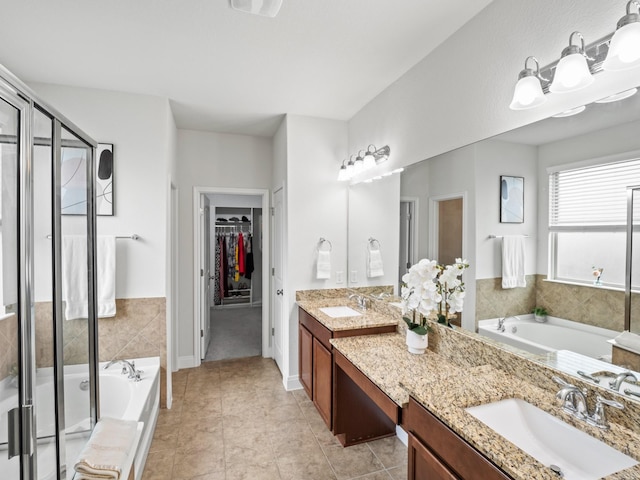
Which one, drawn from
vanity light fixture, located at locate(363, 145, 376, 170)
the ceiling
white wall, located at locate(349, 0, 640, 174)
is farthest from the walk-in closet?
white wall, located at locate(349, 0, 640, 174)

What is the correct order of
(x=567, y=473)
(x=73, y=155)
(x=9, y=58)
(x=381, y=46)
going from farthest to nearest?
1. (x=9, y=58)
2. (x=381, y=46)
3. (x=73, y=155)
4. (x=567, y=473)

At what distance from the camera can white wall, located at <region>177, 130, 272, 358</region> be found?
3.80m

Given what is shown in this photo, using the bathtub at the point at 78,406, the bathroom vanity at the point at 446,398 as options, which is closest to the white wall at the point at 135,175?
the bathtub at the point at 78,406

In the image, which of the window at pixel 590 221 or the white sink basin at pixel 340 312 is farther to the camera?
the white sink basin at pixel 340 312

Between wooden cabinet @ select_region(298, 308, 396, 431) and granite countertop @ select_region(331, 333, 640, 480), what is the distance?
203 mm

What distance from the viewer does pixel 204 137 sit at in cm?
387

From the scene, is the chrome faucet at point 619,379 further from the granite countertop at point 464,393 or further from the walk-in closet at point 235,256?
the walk-in closet at point 235,256

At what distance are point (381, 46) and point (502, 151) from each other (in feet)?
3.37

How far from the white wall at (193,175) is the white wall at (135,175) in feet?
3.02

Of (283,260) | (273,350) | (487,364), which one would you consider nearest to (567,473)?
(487,364)

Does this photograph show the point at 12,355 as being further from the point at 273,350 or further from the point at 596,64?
the point at 273,350

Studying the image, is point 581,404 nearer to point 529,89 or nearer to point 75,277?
point 529,89

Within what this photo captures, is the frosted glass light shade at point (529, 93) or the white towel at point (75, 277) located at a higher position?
the frosted glass light shade at point (529, 93)

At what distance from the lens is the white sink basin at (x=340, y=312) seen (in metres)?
2.79
